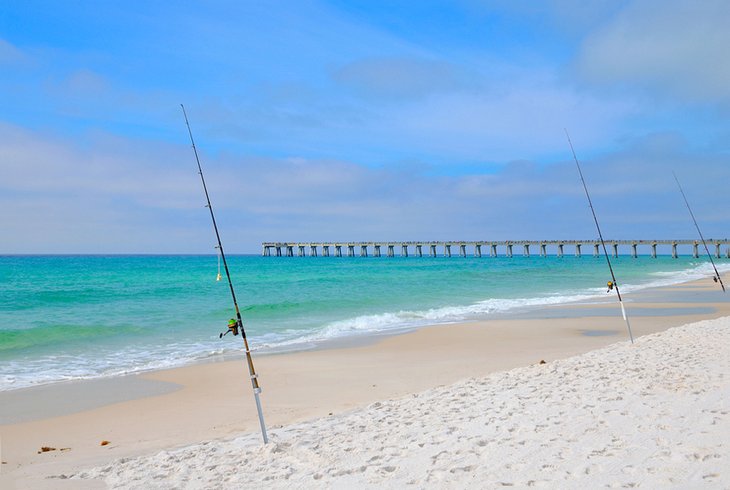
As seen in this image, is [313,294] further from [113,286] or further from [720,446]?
[720,446]

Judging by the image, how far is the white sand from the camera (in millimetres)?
4340

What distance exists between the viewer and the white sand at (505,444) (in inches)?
171

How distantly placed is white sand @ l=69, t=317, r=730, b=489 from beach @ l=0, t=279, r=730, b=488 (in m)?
0.02

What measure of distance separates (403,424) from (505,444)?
1424 mm

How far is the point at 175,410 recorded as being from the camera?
8.79m

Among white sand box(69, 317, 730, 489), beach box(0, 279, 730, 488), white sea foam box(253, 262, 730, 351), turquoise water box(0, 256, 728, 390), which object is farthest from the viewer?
white sea foam box(253, 262, 730, 351)

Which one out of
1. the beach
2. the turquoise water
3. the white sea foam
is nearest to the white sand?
the beach

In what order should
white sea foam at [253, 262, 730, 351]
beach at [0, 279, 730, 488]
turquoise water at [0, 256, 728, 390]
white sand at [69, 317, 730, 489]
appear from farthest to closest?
1. white sea foam at [253, 262, 730, 351]
2. turquoise water at [0, 256, 728, 390]
3. beach at [0, 279, 730, 488]
4. white sand at [69, 317, 730, 489]

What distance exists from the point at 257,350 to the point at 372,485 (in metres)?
10.5

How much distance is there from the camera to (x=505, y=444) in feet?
16.6

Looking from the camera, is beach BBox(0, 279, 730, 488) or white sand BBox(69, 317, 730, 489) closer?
white sand BBox(69, 317, 730, 489)

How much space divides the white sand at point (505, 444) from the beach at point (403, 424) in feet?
0.06

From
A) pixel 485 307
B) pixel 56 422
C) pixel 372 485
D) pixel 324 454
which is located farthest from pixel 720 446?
pixel 485 307

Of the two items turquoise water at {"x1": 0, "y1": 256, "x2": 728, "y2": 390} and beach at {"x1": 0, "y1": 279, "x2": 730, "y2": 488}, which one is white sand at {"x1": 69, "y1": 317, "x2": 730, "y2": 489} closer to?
beach at {"x1": 0, "y1": 279, "x2": 730, "y2": 488}
